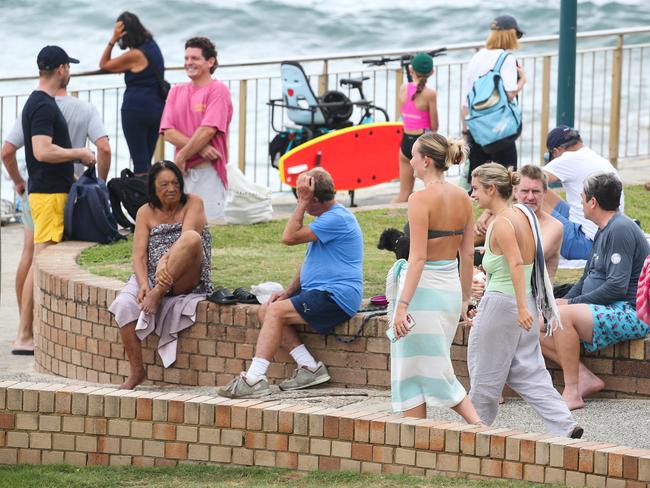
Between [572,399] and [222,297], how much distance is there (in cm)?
202

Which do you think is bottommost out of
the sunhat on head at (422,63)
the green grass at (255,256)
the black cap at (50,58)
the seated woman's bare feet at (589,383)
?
→ the seated woman's bare feet at (589,383)

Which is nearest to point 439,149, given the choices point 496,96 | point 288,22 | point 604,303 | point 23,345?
point 604,303

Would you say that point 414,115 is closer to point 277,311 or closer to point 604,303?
point 277,311

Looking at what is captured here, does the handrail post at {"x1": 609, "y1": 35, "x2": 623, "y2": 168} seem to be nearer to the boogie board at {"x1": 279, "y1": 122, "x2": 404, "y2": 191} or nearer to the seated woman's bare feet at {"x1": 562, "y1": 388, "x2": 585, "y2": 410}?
the boogie board at {"x1": 279, "y1": 122, "x2": 404, "y2": 191}

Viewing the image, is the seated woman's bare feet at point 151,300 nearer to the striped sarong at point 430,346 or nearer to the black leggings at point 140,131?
the striped sarong at point 430,346

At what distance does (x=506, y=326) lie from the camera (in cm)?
655

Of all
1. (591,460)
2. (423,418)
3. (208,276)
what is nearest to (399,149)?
(208,276)

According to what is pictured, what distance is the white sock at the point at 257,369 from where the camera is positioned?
7457 millimetres

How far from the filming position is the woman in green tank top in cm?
649

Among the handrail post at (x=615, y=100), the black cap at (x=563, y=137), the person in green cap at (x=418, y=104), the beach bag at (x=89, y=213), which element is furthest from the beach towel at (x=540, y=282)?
the handrail post at (x=615, y=100)

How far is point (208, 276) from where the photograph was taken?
8.23 metres

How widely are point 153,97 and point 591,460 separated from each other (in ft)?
20.4

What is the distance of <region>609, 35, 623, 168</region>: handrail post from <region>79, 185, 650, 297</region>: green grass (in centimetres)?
286

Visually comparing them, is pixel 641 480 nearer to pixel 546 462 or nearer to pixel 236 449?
pixel 546 462
